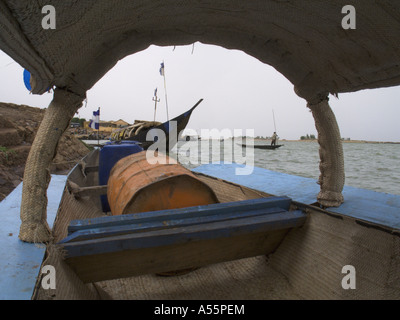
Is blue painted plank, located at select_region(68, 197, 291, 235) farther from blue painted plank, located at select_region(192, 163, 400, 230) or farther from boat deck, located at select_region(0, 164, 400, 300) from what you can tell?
blue painted plank, located at select_region(192, 163, 400, 230)

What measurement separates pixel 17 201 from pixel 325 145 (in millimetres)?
4003

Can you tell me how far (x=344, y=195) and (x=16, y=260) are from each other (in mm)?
4471

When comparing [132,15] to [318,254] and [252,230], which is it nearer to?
[252,230]

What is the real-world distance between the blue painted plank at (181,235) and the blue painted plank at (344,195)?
899 mm

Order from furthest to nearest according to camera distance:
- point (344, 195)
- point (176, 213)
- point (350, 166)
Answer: point (350, 166), point (344, 195), point (176, 213)

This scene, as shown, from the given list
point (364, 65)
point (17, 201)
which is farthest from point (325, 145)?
point (17, 201)

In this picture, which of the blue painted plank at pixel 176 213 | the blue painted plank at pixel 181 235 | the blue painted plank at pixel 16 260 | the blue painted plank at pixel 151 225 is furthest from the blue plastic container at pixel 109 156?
the blue painted plank at pixel 181 235

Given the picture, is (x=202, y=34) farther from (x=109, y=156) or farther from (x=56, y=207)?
(x=109, y=156)

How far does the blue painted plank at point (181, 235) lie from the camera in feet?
5.33

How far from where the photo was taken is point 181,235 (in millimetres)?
1807

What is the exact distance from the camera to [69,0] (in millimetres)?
1432

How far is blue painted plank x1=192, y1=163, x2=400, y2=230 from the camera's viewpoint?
10.9 feet

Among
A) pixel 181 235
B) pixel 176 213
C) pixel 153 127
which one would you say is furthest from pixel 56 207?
pixel 153 127

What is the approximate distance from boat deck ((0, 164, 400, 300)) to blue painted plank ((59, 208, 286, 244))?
0.90 ft
